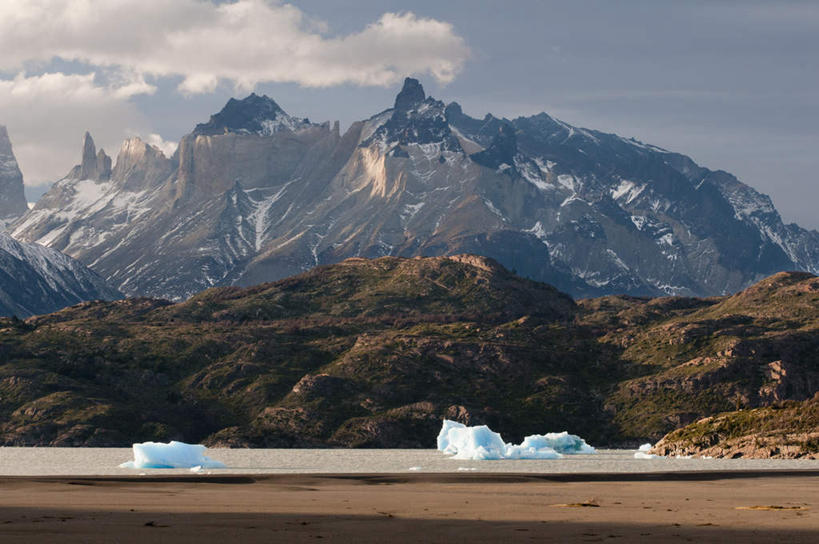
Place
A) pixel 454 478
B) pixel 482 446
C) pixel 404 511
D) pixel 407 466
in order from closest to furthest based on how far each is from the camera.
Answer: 1. pixel 404 511
2. pixel 454 478
3. pixel 407 466
4. pixel 482 446

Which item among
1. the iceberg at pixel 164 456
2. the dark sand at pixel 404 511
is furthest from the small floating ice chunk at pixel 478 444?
the dark sand at pixel 404 511

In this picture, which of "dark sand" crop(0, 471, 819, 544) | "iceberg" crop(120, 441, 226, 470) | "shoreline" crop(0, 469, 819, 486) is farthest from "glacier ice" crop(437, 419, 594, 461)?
"dark sand" crop(0, 471, 819, 544)

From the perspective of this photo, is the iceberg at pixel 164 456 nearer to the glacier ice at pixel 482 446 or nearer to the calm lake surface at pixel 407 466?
the calm lake surface at pixel 407 466

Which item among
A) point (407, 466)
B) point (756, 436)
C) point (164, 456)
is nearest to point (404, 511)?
point (164, 456)

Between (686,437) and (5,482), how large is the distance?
427 feet

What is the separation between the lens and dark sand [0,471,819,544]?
47094mm

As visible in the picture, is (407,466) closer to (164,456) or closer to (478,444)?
(478,444)

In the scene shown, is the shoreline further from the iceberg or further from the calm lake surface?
the iceberg

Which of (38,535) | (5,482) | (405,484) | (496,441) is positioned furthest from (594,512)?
(496,441)

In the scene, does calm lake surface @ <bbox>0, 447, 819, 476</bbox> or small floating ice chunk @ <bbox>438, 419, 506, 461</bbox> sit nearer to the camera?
calm lake surface @ <bbox>0, 447, 819, 476</bbox>

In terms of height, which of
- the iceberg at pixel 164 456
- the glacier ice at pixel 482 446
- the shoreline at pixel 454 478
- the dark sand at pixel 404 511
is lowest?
the glacier ice at pixel 482 446

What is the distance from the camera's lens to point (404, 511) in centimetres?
6016

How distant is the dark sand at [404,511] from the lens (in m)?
47.1

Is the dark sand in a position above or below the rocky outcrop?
above
